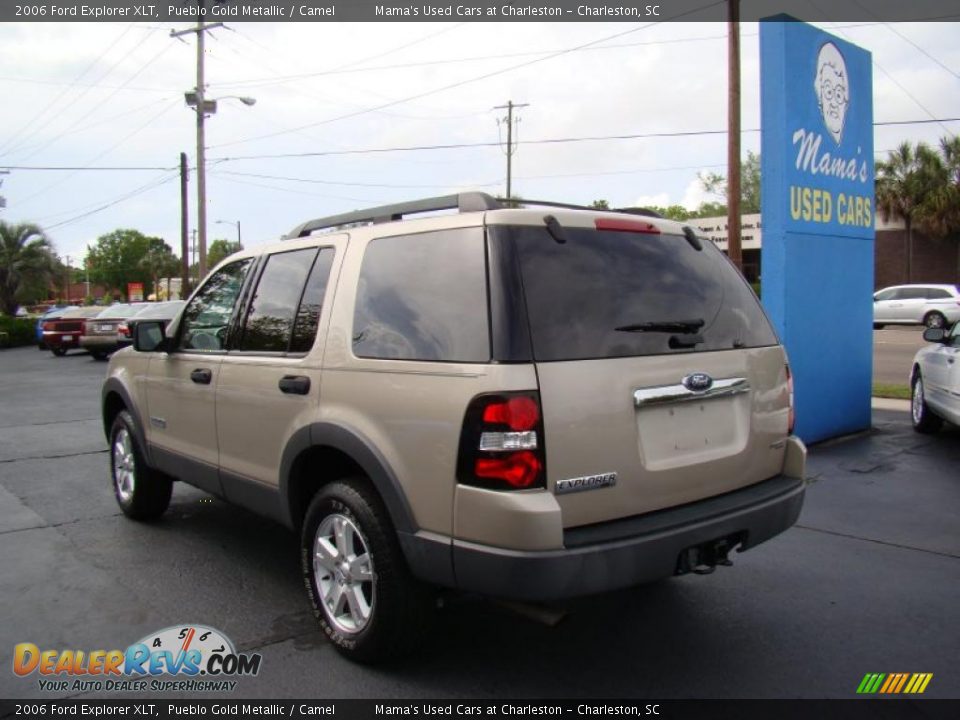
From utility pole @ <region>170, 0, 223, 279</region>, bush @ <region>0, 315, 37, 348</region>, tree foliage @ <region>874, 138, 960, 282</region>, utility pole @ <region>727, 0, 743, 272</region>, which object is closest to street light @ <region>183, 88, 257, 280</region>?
utility pole @ <region>170, 0, 223, 279</region>

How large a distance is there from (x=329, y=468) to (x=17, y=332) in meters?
34.9

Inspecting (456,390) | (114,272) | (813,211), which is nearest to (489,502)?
(456,390)

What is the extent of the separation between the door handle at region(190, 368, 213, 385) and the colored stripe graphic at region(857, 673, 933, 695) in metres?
3.51

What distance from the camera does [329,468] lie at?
3.59 metres

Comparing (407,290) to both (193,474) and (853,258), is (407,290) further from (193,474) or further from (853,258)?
(853,258)

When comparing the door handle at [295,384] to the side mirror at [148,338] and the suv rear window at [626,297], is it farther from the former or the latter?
the side mirror at [148,338]

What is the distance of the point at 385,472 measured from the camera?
3016 millimetres

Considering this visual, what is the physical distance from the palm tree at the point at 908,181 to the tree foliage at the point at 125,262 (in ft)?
276

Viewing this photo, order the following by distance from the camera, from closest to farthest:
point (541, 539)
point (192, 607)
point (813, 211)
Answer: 1. point (541, 539)
2. point (192, 607)
3. point (813, 211)

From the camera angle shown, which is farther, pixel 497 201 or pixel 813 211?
pixel 813 211

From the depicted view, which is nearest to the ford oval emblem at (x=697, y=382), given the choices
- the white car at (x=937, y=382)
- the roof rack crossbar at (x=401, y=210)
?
the roof rack crossbar at (x=401, y=210)

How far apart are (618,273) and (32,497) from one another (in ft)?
17.8

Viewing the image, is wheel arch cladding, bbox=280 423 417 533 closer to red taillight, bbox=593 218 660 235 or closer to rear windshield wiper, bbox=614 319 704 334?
rear windshield wiper, bbox=614 319 704 334

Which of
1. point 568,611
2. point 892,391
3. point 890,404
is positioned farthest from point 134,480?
point 892,391
